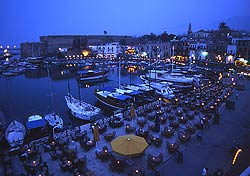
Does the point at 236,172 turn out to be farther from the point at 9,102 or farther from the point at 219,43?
the point at 219,43

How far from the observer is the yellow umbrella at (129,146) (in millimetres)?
11359

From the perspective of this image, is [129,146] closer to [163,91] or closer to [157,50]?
[163,91]

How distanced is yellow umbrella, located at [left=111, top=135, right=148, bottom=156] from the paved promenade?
70.8 inches

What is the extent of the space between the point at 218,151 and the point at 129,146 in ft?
21.1

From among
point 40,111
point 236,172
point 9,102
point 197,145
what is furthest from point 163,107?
point 9,102

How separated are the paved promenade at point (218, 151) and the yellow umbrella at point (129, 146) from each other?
1798mm

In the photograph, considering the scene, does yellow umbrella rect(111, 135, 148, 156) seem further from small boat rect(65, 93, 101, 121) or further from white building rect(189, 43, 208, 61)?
white building rect(189, 43, 208, 61)

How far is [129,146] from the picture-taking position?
11625 millimetres

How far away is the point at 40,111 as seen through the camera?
32.0 m

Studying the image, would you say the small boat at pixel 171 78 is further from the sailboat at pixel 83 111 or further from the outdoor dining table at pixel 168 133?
the outdoor dining table at pixel 168 133

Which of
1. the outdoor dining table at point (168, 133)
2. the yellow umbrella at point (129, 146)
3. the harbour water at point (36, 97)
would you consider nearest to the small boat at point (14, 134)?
the harbour water at point (36, 97)

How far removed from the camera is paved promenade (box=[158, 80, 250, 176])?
36.7ft

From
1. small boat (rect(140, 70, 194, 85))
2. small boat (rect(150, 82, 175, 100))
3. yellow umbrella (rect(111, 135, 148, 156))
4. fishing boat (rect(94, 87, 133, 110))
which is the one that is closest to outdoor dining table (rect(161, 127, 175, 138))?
yellow umbrella (rect(111, 135, 148, 156))

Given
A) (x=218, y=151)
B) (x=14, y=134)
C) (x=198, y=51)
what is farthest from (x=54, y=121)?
(x=198, y=51)
